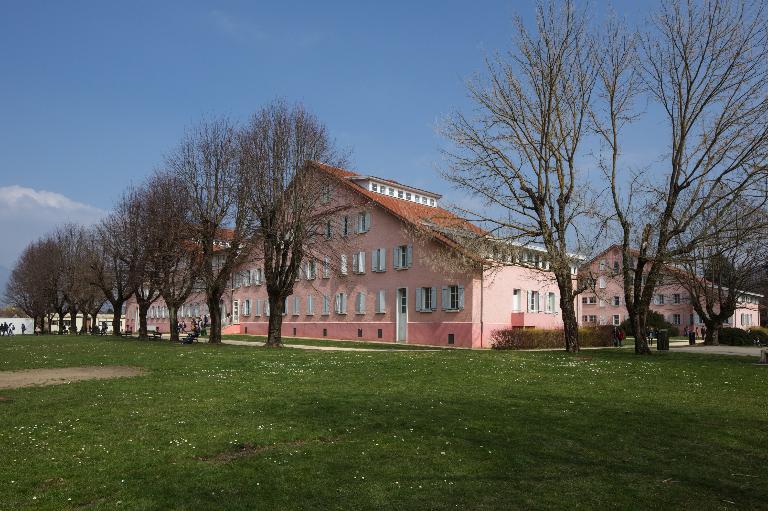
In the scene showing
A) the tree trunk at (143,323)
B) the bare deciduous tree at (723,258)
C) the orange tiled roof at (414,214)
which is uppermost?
the orange tiled roof at (414,214)

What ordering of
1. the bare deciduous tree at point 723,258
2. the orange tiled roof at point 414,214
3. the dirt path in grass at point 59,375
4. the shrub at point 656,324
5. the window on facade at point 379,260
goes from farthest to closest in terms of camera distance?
the shrub at point 656,324
the window on facade at point 379,260
the orange tiled roof at point 414,214
the bare deciduous tree at point 723,258
the dirt path in grass at point 59,375

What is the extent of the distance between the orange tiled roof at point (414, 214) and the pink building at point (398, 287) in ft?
0.38

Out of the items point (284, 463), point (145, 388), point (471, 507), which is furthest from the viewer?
point (145, 388)

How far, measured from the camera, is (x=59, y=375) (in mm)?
19875

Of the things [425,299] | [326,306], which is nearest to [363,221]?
[326,306]

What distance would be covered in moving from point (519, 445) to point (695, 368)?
1540 cm

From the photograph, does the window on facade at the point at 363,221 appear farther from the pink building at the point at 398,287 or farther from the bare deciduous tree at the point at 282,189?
the bare deciduous tree at the point at 282,189

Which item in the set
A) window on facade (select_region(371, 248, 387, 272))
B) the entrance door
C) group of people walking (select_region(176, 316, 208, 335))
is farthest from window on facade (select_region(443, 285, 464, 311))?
group of people walking (select_region(176, 316, 208, 335))

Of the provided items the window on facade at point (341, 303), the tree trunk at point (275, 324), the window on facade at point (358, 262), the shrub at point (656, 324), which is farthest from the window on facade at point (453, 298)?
the shrub at point (656, 324)

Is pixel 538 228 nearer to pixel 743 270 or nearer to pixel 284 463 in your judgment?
pixel 284 463

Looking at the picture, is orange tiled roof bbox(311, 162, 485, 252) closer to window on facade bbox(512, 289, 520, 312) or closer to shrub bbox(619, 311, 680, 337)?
window on facade bbox(512, 289, 520, 312)

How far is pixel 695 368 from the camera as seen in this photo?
22.4 metres

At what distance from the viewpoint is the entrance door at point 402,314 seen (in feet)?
156

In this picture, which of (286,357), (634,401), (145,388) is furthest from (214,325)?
(634,401)
